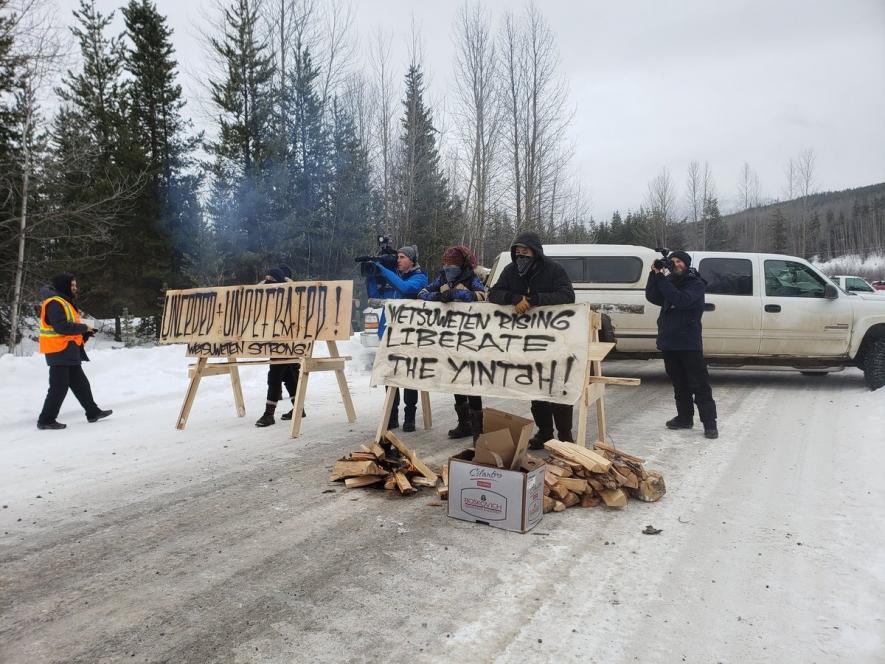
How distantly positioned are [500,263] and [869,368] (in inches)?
240

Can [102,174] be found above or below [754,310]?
above

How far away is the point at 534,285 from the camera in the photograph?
17.7 ft

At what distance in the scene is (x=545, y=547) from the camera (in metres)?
3.70

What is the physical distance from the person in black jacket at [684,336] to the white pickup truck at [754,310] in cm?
240

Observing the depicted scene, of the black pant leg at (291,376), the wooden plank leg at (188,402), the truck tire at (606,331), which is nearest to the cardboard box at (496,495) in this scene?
the black pant leg at (291,376)

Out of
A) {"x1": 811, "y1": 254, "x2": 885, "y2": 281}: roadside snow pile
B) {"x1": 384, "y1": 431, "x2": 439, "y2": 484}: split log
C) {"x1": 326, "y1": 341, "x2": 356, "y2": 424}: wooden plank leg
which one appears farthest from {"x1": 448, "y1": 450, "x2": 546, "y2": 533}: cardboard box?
{"x1": 811, "y1": 254, "x2": 885, "y2": 281}: roadside snow pile

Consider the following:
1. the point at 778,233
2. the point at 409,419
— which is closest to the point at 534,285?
the point at 409,419

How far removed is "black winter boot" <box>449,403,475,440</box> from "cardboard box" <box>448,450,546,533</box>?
7.37ft

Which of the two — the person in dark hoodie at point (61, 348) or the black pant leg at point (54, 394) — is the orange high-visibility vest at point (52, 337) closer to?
the person in dark hoodie at point (61, 348)

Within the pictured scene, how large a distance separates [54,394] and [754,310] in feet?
34.0

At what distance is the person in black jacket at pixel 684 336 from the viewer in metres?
6.52

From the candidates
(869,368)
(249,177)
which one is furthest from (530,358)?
(249,177)

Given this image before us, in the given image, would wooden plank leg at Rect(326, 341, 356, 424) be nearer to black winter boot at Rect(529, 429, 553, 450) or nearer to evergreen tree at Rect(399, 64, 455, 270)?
black winter boot at Rect(529, 429, 553, 450)

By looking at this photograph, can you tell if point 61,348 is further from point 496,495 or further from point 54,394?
point 496,495
